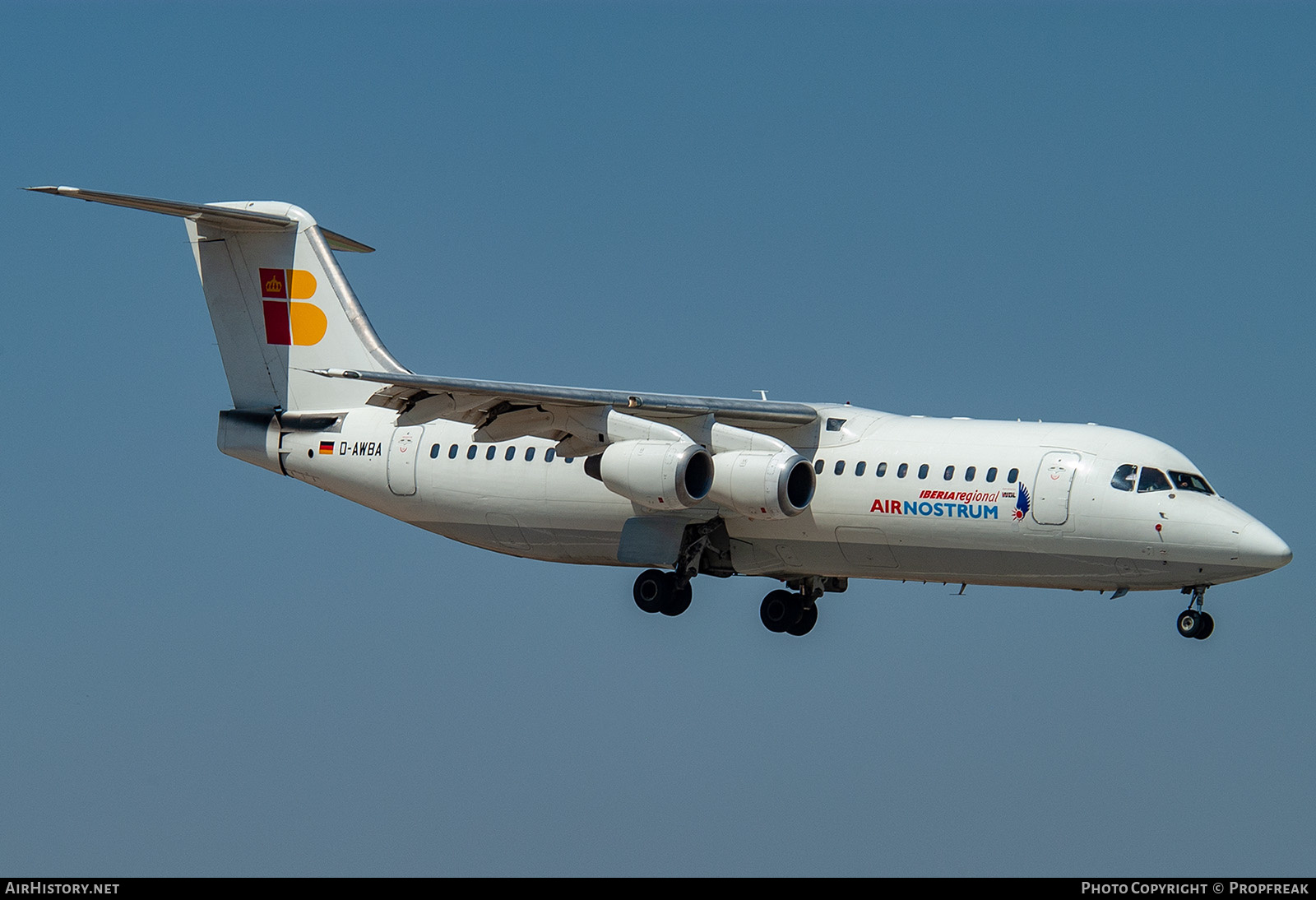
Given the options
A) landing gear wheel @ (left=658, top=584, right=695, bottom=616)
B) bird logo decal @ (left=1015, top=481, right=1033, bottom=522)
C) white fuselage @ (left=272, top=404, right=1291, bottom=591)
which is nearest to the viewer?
white fuselage @ (left=272, top=404, right=1291, bottom=591)

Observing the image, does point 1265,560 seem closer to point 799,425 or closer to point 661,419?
point 799,425

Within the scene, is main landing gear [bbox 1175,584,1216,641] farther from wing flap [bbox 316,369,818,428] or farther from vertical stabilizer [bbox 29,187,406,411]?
vertical stabilizer [bbox 29,187,406,411]

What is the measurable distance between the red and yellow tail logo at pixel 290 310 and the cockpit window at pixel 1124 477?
1017 centimetres

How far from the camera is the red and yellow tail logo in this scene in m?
23.6

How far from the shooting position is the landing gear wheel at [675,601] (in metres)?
21.4

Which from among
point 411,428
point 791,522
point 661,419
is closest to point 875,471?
point 791,522

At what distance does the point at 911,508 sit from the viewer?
19859mm

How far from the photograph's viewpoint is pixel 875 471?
2014cm

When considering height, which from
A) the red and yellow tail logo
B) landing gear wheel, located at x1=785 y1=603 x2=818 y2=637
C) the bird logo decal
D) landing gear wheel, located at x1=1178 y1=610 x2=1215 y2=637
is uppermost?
the red and yellow tail logo

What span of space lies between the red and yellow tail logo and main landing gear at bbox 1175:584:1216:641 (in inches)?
439

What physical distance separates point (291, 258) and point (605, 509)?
18.4 ft

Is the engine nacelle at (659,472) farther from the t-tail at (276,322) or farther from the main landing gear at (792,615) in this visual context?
the t-tail at (276,322)

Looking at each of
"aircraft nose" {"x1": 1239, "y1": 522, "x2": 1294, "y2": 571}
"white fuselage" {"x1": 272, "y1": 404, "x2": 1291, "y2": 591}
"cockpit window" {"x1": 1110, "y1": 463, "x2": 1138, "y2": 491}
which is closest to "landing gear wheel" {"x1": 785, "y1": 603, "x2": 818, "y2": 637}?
"white fuselage" {"x1": 272, "y1": 404, "x2": 1291, "y2": 591}

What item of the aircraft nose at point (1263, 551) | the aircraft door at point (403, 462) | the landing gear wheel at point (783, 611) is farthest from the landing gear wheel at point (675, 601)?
the aircraft nose at point (1263, 551)
